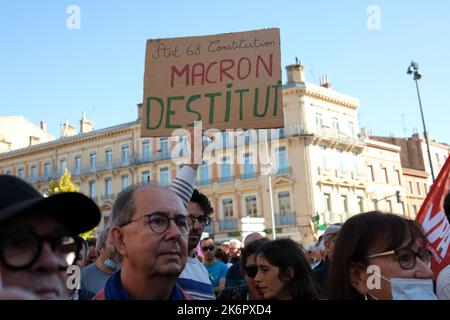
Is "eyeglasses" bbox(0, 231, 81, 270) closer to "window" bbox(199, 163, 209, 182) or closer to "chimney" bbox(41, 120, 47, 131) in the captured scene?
"window" bbox(199, 163, 209, 182)

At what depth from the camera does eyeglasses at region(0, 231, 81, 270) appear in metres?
1.39

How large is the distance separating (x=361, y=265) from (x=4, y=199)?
1.73 meters

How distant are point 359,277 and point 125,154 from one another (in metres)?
40.3

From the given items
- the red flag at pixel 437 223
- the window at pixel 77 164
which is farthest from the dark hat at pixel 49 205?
the window at pixel 77 164

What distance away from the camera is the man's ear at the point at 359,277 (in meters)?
2.37

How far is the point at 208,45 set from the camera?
4.31 meters

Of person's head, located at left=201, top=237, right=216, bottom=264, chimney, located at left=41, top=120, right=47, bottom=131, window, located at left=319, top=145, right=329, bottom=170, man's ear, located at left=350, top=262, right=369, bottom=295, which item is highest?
chimney, located at left=41, top=120, right=47, bottom=131

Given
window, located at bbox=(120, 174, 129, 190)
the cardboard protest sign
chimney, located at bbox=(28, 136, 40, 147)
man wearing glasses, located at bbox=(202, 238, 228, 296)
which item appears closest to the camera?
the cardboard protest sign

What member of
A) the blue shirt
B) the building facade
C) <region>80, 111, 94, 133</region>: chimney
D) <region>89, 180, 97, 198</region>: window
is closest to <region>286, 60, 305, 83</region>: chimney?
the building facade

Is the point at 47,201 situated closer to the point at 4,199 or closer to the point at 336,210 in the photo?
→ the point at 4,199

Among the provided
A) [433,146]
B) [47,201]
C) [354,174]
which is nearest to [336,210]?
[354,174]

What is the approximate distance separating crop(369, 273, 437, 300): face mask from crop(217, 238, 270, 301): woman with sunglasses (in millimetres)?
1197
